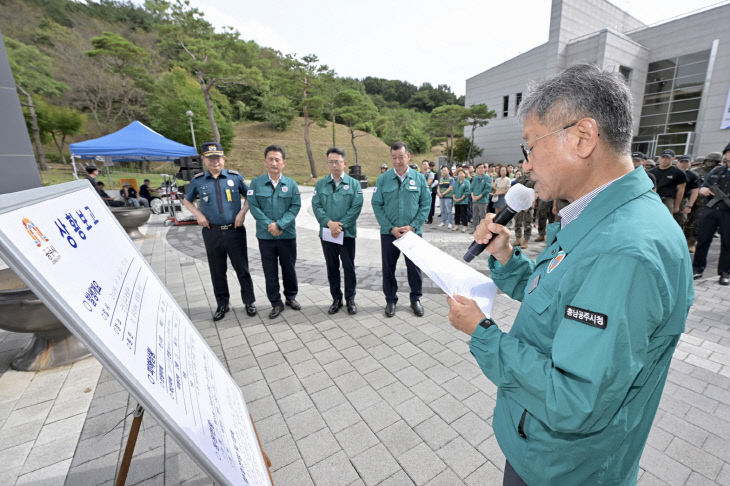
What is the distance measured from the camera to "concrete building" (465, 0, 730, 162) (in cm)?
2303

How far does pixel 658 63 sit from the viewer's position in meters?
27.1

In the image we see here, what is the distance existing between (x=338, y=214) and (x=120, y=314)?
356 centimetres

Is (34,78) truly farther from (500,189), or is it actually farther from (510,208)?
(510,208)

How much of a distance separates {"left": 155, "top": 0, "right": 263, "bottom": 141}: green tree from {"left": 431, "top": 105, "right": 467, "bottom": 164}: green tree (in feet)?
67.7

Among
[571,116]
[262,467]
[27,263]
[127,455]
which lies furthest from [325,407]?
[571,116]

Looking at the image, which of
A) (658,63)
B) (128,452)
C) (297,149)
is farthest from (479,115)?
(128,452)

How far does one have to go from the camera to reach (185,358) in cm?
116

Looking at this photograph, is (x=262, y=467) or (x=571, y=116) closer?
(x=571, y=116)

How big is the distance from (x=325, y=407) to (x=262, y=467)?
1.41 meters

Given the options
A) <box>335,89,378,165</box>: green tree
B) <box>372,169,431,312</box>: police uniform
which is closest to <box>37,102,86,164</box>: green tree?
<box>335,89,378,165</box>: green tree

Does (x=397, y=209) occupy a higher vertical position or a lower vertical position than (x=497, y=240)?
lower

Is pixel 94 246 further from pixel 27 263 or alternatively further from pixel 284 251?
pixel 284 251

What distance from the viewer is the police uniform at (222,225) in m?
4.17

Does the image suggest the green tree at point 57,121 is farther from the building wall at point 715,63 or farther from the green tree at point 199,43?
the building wall at point 715,63
